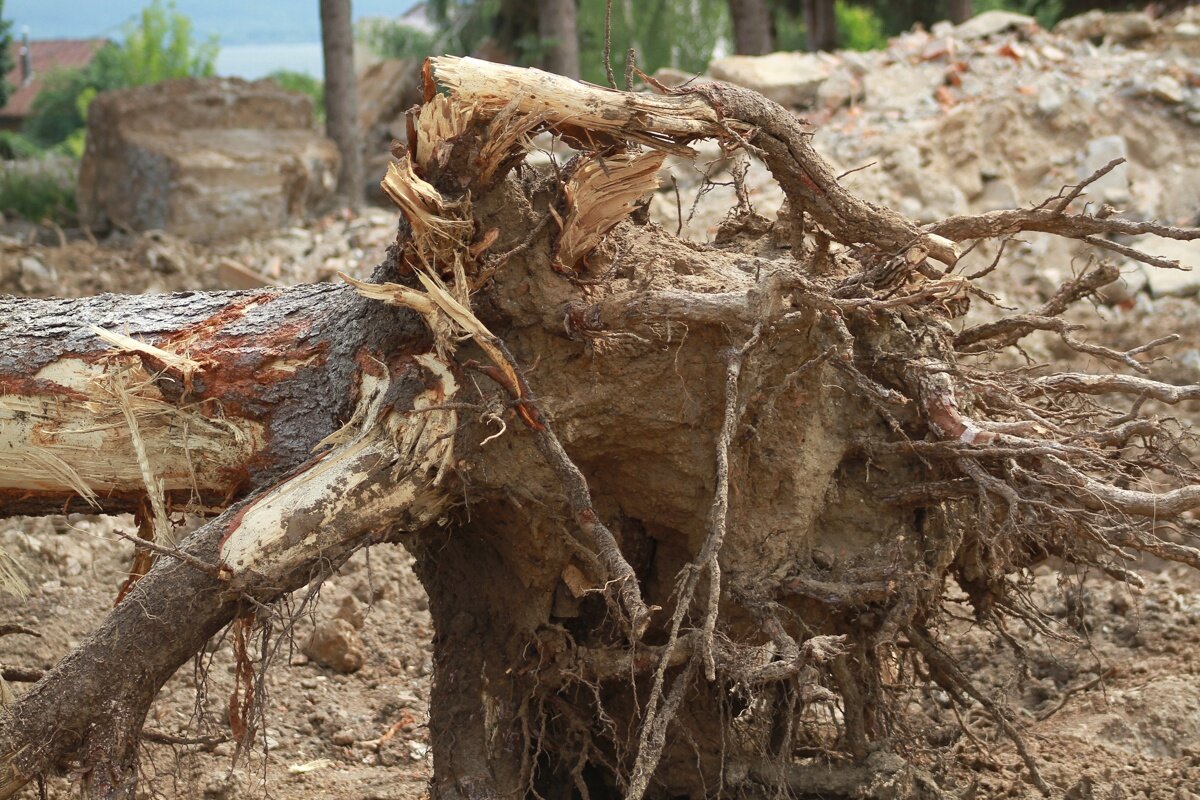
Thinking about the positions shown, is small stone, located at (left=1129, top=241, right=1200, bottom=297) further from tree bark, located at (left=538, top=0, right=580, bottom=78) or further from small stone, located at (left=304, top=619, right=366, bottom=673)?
tree bark, located at (left=538, top=0, right=580, bottom=78)

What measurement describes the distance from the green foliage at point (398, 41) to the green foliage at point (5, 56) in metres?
5.58

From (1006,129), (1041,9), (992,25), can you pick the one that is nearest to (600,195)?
(1006,129)

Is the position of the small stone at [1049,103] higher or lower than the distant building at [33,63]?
lower

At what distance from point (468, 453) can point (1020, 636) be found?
2178mm

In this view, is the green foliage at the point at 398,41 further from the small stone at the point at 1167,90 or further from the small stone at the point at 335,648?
the small stone at the point at 335,648

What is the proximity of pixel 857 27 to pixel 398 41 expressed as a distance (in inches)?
254

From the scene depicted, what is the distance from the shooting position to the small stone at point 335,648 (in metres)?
3.50

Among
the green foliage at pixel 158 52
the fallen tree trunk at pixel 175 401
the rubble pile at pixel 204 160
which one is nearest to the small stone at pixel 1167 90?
the rubble pile at pixel 204 160

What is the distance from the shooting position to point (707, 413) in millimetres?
2396

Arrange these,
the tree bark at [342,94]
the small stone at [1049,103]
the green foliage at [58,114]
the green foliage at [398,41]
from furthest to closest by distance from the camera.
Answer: the green foliage at [58,114] < the green foliage at [398,41] < the tree bark at [342,94] < the small stone at [1049,103]

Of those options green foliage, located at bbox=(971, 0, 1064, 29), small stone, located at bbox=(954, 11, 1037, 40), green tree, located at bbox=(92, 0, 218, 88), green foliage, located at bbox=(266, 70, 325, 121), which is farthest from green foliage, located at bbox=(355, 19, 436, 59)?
green foliage, located at bbox=(971, 0, 1064, 29)

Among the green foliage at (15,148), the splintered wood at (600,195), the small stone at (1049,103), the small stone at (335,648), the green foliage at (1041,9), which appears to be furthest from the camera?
the green foliage at (15,148)

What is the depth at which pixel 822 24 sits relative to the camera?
46.5ft

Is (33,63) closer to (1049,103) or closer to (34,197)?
(34,197)
